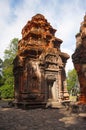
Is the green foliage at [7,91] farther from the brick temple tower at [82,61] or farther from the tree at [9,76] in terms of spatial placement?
the brick temple tower at [82,61]

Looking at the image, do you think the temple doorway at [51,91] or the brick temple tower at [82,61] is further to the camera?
the temple doorway at [51,91]

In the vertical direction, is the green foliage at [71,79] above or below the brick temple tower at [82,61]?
above

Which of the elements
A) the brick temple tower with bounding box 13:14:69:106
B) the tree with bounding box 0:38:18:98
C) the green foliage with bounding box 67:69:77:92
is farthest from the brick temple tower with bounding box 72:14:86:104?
the green foliage with bounding box 67:69:77:92

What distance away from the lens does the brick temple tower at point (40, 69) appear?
16908mm

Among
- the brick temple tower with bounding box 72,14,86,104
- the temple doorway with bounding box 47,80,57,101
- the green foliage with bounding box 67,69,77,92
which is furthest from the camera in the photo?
the green foliage with bounding box 67,69,77,92

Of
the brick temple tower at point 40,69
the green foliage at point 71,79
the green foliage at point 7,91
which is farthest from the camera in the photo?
the green foliage at point 71,79

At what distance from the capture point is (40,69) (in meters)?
17.4

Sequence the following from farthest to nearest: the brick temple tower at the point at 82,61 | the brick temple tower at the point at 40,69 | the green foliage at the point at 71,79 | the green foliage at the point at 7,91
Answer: the green foliage at the point at 71,79 → the green foliage at the point at 7,91 → the brick temple tower at the point at 40,69 → the brick temple tower at the point at 82,61

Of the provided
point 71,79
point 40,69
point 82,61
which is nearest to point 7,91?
point 40,69

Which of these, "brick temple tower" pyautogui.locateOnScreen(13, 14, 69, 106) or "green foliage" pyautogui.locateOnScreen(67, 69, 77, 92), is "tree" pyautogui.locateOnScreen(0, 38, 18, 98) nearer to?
"brick temple tower" pyautogui.locateOnScreen(13, 14, 69, 106)

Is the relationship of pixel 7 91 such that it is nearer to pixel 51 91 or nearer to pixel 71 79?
pixel 51 91

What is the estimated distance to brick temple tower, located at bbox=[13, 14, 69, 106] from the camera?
55.5ft

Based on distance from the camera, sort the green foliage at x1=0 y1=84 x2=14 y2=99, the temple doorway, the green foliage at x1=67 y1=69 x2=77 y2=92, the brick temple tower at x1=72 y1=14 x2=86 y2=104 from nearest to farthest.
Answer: the brick temple tower at x1=72 y1=14 x2=86 y2=104 → the temple doorway → the green foliage at x1=0 y1=84 x2=14 y2=99 → the green foliage at x1=67 y1=69 x2=77 y2=92

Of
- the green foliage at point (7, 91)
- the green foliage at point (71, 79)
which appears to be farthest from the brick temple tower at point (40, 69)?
the green foliage at point (71, 79)
